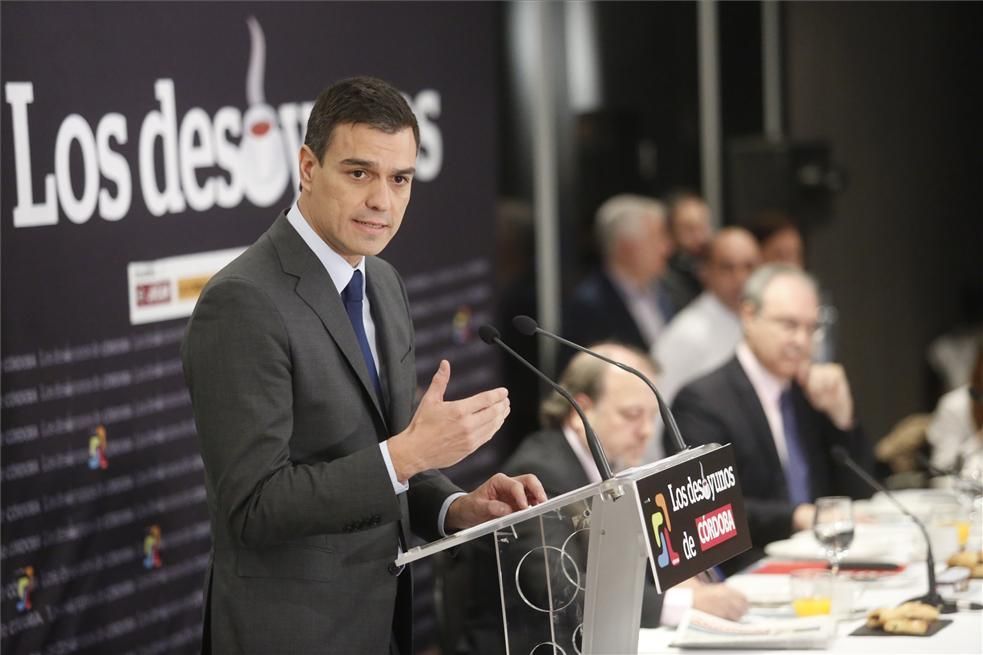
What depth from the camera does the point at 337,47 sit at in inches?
179

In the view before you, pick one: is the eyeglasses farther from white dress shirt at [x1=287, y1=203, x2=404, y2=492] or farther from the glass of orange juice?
white dress shirt at [x1=287, y1=203, x2=404, y2=492]

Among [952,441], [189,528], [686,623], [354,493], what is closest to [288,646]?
[354,493]

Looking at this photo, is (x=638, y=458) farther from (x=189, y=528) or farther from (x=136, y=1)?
(x=136, y=1)

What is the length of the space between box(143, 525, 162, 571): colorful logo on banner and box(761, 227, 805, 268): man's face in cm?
408

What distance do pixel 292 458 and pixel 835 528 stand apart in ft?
4.93

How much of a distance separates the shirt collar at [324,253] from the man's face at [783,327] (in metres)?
2.64

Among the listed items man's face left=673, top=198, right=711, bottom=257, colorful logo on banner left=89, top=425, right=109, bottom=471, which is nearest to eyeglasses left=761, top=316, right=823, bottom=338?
colorful logo on banner left=89, top=425, right=109, bottom=471

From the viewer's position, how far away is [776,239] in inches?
284

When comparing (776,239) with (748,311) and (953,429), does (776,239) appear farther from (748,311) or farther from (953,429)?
(748,311)

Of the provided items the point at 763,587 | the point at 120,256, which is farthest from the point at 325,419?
the point at 763,587

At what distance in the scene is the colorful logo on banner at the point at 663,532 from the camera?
226cm

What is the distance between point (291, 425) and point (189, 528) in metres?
1.70

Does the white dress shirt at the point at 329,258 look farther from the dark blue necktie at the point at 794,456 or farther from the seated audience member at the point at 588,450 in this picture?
the dark blue necktie at the point at 794,456

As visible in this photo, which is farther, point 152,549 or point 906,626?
point 152,549
